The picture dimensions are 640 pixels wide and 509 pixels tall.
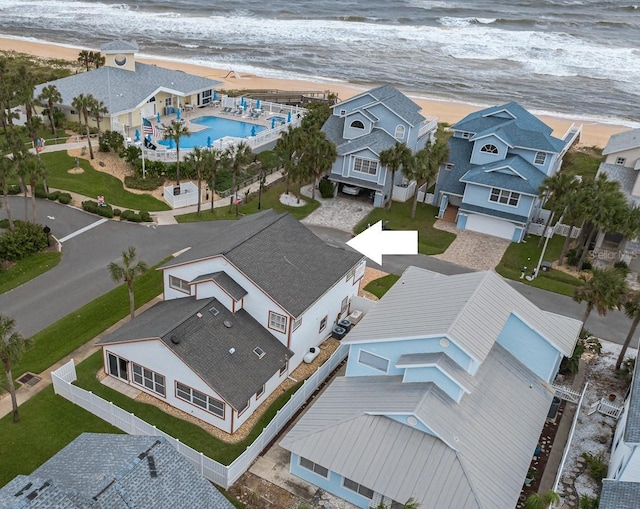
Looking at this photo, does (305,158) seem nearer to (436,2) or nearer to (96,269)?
(96,269)

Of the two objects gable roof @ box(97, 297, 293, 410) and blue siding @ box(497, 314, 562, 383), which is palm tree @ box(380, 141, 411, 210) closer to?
blue siding @ box(497, 314, 562, 383)

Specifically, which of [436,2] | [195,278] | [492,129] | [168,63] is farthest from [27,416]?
[436,2]

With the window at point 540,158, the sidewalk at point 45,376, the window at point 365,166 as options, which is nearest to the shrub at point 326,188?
the window at point 365,166

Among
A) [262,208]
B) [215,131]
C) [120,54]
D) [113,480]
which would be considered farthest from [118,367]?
[120,54]

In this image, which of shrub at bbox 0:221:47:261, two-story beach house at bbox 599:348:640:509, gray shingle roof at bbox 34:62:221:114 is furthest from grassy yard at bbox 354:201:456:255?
gray shingle roof at bbox 34:62:221:114

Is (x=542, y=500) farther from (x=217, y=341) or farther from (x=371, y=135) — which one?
(x=371, y=135)
